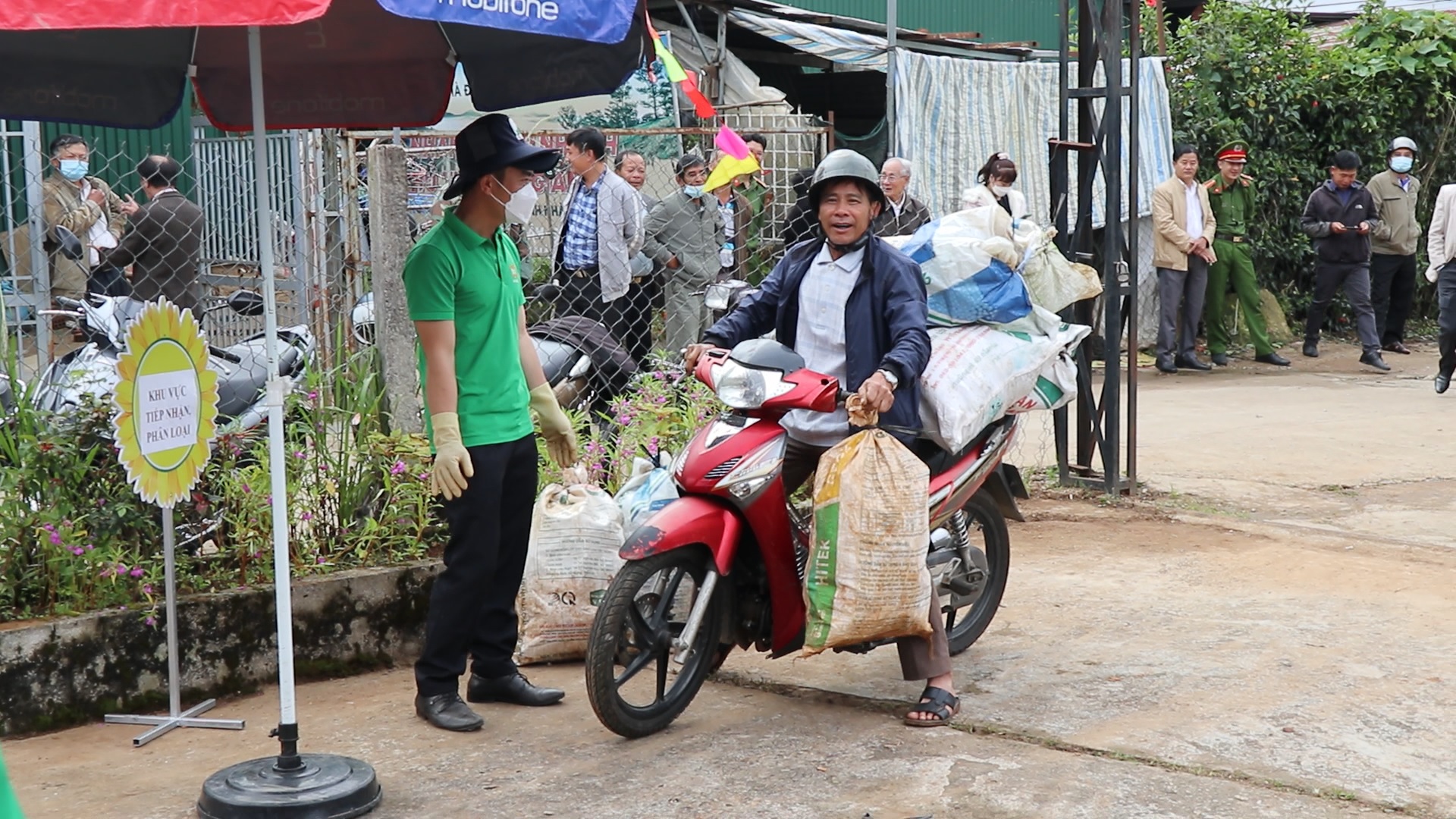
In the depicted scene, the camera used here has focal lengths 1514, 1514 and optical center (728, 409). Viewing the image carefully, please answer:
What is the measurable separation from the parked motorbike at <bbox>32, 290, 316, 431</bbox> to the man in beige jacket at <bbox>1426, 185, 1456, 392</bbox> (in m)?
8.70

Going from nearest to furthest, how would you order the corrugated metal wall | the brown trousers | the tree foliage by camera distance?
the brown trousers
the tree foliage
the corrugated metal wall

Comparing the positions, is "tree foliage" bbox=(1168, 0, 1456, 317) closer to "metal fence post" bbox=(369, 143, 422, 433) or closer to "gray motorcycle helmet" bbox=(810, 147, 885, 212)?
"metal fence post" bbox=(369, 143, 422, 433)

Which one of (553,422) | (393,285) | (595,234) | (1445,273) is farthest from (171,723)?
(1445,273)

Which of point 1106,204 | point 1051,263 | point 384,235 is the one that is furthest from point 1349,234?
point 384,235

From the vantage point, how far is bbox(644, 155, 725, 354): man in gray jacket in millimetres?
10133

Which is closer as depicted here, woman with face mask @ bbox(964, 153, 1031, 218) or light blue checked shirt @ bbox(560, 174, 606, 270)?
light blue checked shirt @ bbox(560, 174, 606, 270)

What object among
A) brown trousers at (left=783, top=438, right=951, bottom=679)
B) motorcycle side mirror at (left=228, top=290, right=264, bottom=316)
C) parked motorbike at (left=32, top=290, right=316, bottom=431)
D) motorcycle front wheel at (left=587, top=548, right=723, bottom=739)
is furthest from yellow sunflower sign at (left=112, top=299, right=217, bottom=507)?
motorcycle side mirror at (left=228, top=290, right=264, bottom=316)

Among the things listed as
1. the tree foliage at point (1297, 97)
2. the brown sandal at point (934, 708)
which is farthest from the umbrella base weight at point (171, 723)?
the tree foliage at point (1297, 97)

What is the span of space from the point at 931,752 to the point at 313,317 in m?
4.16

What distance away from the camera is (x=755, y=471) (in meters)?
4.48

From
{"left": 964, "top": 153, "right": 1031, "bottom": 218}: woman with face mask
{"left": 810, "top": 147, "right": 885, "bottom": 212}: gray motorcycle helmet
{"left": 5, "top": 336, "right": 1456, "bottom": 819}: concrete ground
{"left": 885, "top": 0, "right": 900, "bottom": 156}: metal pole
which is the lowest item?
{"left": 5, "top": 336, "right": 1456, "bottom": 819}: concrete ground

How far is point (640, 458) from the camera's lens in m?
5.68

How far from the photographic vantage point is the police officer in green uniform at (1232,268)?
1362cm

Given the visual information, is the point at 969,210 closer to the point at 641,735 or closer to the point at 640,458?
the point at 640,458
